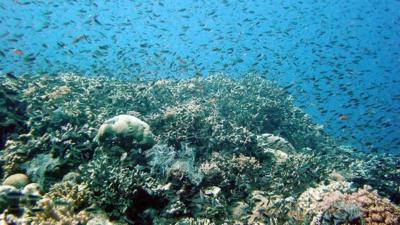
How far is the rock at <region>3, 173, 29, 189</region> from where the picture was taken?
5.96 metres

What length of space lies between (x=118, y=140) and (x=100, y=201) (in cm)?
217

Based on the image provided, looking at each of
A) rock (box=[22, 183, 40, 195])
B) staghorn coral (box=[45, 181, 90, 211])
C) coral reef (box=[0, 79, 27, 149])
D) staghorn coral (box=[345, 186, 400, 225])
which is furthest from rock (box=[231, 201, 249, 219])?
coral reef (box=[0, 79, 27, 149])

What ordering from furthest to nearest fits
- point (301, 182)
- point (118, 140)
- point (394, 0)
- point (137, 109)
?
point (394, 0), point (137, 109), point (301, 182), point (118, 140)

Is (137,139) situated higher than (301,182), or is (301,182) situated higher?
(137,139)

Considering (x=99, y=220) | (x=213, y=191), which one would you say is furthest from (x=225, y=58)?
(x=99, y=220)

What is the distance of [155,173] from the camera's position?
6.07m

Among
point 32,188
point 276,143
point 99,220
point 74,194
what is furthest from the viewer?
point 276,143

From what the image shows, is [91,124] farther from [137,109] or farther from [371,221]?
[371,221]


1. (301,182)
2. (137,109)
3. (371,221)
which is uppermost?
(371,221)

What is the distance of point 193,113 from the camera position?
30.5 ft

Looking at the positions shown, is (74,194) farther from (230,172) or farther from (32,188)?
(230,172)

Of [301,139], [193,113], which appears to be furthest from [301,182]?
[301,139]

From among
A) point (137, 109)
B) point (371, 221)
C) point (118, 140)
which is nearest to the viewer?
point (371, 221)

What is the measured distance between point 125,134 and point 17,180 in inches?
90.7
